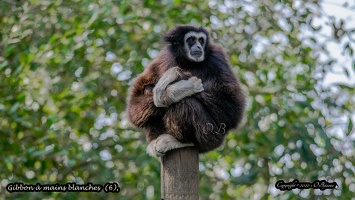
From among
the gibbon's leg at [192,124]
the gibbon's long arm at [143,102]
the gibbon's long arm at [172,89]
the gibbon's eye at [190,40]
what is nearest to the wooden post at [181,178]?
the gibbon's leg at [192,124]

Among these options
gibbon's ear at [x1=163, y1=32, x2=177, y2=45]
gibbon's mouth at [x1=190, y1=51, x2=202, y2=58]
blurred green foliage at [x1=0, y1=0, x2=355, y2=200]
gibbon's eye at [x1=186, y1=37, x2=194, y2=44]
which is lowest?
blurred green foliage at [x1=0, y1=0, x2=355, y2=200]

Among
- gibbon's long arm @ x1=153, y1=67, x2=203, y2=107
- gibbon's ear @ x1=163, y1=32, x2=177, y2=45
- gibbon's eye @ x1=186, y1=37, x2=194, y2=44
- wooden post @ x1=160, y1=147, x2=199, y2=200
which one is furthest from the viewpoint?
gibbon's ear @ x1=163, y1=32, x2=177, y2=45

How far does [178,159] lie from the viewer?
204 inches

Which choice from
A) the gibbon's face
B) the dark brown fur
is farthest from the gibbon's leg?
the gibbon's face

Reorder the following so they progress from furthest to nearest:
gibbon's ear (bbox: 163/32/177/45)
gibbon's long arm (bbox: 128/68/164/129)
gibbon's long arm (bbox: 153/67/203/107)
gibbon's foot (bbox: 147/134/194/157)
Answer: gibbon's ear (bbox: 163/32/177/45) < gibbon's long arm (bbox: 128/68/164/129) < gibbon's long arm (bbox: 153/67/203/107) < gibbon's foot (bbox: 147/134/194/157)

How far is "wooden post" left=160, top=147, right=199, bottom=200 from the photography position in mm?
4988

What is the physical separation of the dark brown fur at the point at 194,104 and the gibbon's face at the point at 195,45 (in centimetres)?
5

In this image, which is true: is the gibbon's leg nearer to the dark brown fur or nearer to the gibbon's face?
the dark brown fur

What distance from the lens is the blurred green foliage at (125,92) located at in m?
8.02

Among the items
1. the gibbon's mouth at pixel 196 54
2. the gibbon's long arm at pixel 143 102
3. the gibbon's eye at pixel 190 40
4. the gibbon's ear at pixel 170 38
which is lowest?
the gibbon's long arm at pixel 143 102

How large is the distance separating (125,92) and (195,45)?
11.1ft

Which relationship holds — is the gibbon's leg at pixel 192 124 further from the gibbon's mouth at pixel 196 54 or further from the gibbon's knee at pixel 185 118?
the gibbon's mouth at pixel 196 54

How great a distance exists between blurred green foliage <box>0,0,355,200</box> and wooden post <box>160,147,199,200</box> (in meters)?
2.81

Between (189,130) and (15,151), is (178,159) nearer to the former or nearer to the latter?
(189,130)
